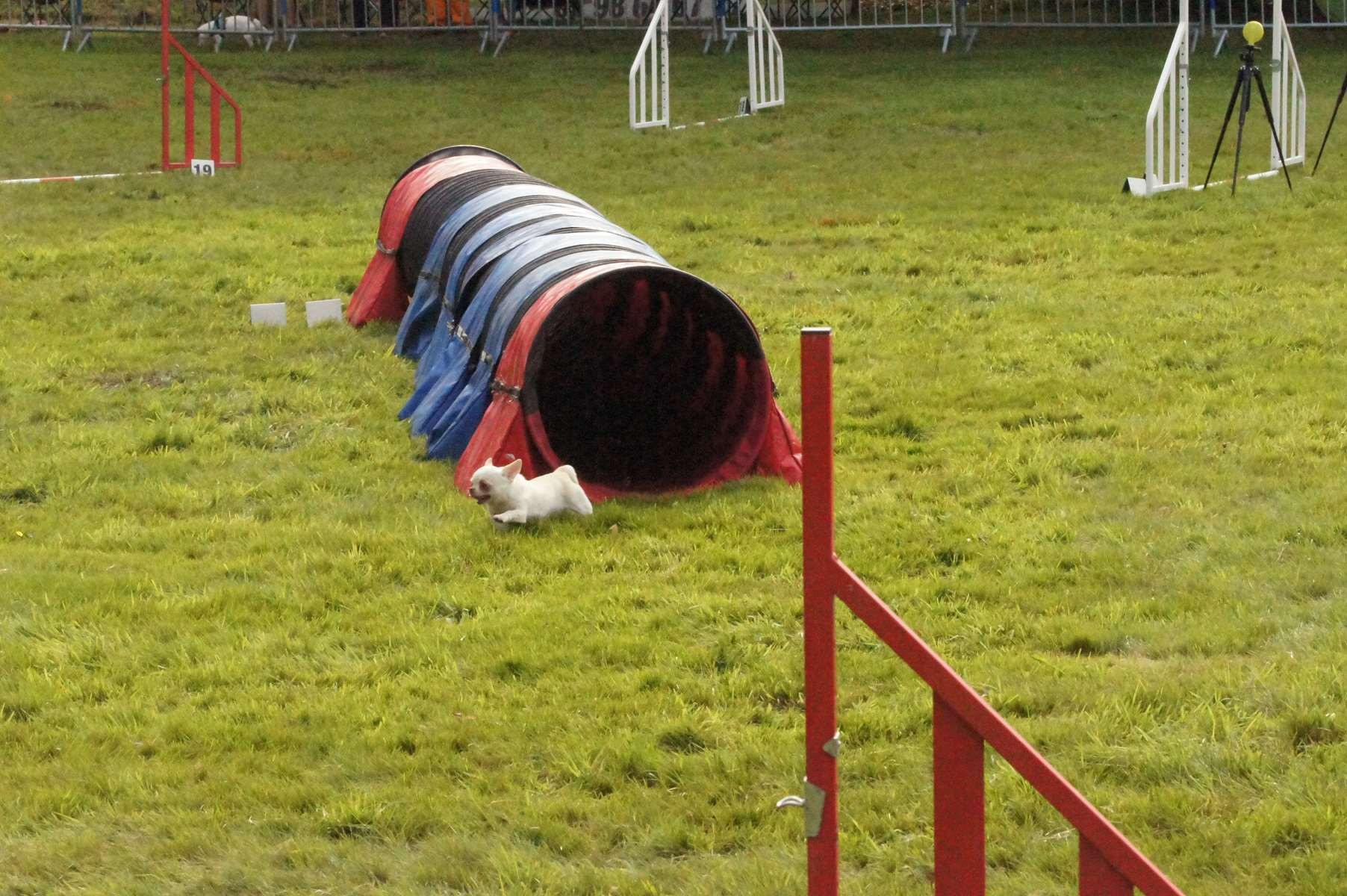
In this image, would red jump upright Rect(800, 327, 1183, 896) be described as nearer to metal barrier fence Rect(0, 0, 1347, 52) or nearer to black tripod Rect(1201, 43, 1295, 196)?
black tripod Rect(1201, 43, 1295, 196)

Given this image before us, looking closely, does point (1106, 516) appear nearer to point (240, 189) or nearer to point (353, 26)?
point (240, 189)

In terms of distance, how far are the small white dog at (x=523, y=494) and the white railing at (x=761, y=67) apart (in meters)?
12.9

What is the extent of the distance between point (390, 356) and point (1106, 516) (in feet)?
14.9

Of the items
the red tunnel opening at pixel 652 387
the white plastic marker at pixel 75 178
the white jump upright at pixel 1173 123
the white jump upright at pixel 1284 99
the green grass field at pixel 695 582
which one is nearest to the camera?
the green grass field at pixel 695 582

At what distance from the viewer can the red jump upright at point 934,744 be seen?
2.76 m

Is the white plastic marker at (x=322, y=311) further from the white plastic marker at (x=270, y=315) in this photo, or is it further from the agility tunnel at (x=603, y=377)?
the agility tunnel at (x=603, y=377)

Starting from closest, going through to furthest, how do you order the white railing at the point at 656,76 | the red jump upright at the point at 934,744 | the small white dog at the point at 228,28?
the red jump upright at the point at 934,744, the white railing at the point at 656,76, the small white dog at the point at 228,28

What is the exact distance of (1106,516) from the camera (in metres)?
6.43

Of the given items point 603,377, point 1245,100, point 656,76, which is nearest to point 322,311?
point 603,377

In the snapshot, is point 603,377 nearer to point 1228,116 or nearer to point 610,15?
point 1228,116

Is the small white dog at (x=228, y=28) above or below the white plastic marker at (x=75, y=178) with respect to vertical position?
above

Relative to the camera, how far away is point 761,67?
64.5 ft

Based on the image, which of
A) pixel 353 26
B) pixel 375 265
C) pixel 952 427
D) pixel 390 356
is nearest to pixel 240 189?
pixel 375 265

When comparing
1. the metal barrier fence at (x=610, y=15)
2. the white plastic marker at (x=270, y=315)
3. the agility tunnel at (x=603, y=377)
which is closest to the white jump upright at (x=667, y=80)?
the metal barrier fence at (x=610, y=15)
